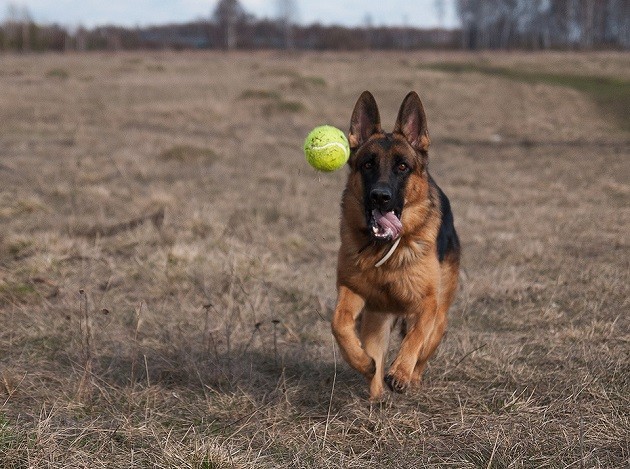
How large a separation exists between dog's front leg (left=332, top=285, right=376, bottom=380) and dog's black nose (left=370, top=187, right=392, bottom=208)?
21.8 inches

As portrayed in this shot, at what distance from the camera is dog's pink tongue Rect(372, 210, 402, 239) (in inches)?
166

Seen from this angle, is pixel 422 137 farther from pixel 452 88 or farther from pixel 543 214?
pixel 452 88

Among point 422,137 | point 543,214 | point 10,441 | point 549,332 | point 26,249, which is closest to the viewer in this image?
point 10,441

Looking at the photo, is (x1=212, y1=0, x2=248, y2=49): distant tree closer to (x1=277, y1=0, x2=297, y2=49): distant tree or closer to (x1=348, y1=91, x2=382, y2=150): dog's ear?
(x1=277, y1=0, x2=297, y2=49): distant tree

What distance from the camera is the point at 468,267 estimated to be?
748 cm

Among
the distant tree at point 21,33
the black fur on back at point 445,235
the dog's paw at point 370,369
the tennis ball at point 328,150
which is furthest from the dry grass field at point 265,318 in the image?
the distant tree at point 21,33

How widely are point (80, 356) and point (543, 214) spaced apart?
6.96 m

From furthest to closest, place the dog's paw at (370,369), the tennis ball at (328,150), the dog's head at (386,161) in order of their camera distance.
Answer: the tennis ball at (328,150) → the dog's head at (386,161) → the dog's paw at (370,369)

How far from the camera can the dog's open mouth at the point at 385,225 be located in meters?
4.18

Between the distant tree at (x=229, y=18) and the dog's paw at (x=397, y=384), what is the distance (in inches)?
3864

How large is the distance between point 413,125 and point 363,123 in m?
0.31

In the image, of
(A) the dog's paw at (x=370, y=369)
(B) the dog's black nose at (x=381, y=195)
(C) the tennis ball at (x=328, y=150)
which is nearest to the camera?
(A) the dog's paw at (x=370, y=369)

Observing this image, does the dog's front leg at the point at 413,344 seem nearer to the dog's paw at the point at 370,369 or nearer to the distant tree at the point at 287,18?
the dog's paw at the point at 370,369

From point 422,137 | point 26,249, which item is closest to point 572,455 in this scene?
point 422,137
